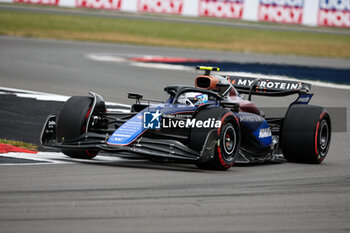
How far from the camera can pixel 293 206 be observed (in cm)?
714

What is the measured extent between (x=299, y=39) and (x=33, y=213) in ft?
99.5

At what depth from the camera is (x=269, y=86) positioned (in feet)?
38.3

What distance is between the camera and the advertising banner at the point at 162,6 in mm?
37281

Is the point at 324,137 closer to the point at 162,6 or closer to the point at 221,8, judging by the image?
the point at 162,6

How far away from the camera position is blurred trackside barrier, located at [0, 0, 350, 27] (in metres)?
36.0

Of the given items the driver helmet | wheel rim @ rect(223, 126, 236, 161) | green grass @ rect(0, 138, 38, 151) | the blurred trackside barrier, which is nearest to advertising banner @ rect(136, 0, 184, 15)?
the blurred trackside barrier

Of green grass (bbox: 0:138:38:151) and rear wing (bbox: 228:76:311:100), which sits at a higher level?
rear wing (bbox: 228:76:311:100)

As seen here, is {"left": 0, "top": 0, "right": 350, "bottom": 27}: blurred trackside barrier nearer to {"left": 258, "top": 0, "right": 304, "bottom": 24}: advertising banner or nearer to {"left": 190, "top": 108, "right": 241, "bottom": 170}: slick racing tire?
{"left": 258, "top": 0, "right": 304, "bottom": 24}: advertising banner

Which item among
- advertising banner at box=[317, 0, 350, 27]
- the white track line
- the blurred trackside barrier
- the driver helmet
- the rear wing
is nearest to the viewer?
the white track line

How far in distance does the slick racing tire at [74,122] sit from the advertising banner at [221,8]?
28.5 m

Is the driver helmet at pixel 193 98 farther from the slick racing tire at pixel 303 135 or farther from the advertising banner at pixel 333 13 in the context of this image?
the advertising banner at pixel 333 13

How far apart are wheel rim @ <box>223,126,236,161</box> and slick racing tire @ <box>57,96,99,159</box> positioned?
179cm

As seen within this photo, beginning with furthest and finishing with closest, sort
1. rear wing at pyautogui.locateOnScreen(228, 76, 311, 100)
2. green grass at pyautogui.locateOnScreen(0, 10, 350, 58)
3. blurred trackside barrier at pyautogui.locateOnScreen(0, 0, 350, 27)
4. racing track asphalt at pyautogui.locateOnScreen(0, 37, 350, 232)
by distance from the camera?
blurred trackside barrier at pyautogui.locateOnScreen(0, 0, 350, 27)
green grass at pyautogui.locateOnScreen(0, 10, 350, 58)
rear wing at pyautogui.locateOnScreen(228, 76, 311, 100)
racing track asphalt at pyautogui.locateOnScreen(0, 37, 350, 232)

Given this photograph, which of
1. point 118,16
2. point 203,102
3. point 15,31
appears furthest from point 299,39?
point 203,102
